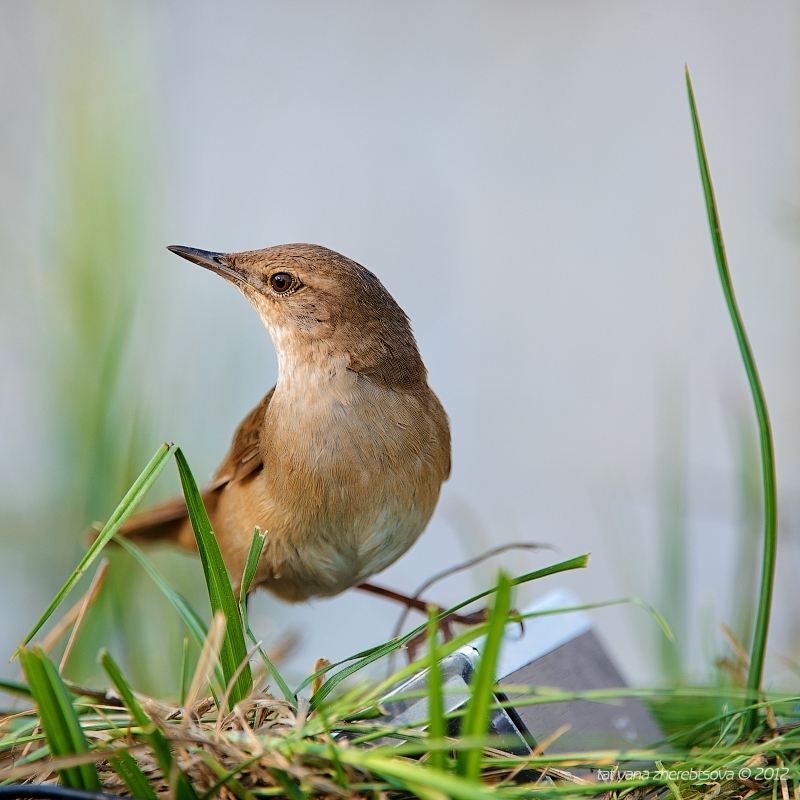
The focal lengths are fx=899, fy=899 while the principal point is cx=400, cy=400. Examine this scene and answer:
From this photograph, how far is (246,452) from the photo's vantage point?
2.26m

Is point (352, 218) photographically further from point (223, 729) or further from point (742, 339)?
point (223, 729)

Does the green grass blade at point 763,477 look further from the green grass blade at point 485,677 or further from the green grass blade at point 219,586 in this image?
the green grass blade at point 219,586

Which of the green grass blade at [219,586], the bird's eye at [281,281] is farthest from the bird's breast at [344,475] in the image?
the green grass blade at [219,586]

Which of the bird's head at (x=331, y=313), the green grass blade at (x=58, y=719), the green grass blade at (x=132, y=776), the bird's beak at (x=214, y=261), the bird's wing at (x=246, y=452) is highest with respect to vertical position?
the bird's beak at (x=214, y=261)

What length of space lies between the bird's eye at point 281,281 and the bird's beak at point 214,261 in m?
0.08

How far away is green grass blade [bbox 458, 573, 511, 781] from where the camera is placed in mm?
1005

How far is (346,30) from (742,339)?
4879 millimetres

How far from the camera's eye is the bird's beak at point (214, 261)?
85.6 inches

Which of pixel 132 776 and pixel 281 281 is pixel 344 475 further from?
pixel 132 776

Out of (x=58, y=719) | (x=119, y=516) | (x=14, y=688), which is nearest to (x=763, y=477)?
(x=119, y=516)

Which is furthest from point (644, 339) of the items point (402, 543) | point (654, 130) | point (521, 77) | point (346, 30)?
point (402, 543)

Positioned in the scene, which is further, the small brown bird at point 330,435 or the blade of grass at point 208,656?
the small brown bird at point 330,435

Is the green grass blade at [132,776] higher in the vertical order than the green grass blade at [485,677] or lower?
lower

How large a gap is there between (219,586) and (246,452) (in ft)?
3.04
